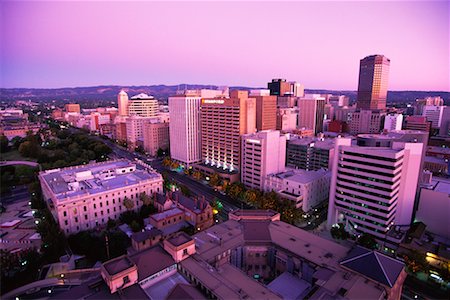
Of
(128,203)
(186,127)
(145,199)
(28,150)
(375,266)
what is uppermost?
(186,127)

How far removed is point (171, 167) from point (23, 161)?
182 feet

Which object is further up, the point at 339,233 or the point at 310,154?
the point at 310,154

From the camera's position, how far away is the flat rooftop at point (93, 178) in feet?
191

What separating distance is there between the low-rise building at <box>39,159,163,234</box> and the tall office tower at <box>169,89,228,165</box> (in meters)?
27.8

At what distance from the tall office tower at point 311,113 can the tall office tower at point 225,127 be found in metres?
81.3

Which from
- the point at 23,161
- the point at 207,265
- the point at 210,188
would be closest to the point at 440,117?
the point at 210,188

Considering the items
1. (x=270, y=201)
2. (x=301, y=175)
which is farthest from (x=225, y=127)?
(x=270, y=201)

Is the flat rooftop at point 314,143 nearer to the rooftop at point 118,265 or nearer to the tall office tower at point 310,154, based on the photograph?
the tall office tower at point 310,154

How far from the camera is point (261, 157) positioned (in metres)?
72.6

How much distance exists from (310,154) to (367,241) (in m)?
43.8

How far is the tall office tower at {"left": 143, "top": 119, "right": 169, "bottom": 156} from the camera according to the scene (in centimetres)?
12144

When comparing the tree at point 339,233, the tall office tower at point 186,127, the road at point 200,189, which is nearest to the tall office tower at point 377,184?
the tree at point 339,233

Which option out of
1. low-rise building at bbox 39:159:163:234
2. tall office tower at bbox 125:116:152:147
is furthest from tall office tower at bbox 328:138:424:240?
tall office tower at bbox 125:116:152:147

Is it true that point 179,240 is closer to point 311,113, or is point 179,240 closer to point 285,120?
point 285,120
